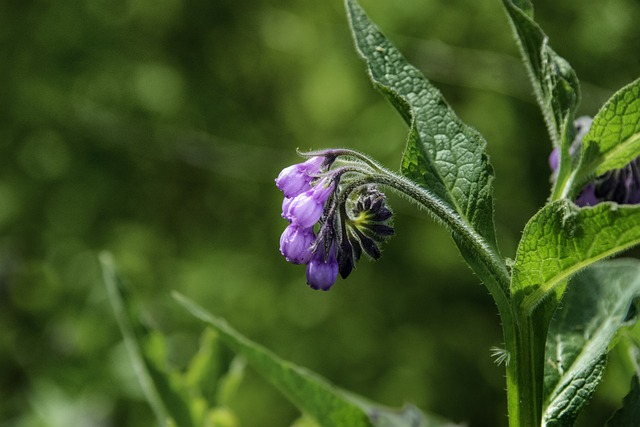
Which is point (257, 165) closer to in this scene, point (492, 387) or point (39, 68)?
point (39, 68)

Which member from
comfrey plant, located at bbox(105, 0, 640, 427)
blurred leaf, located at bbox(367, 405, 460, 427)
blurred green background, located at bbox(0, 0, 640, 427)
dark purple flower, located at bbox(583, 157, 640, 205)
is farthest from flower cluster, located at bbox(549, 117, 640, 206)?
blurred green background, located at bbox(0, 0, 640, 427)

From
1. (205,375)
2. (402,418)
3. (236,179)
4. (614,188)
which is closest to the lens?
(614,188)

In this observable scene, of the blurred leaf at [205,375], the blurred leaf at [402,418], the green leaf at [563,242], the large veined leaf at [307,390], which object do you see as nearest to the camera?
the green leaf at [563,242]

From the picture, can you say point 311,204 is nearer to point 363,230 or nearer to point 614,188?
point 363,230

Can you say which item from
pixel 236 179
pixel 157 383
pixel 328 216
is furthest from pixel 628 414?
pixel 236 179

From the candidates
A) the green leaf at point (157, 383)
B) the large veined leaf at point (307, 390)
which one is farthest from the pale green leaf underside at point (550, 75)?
the green leaf at point (157, 383)

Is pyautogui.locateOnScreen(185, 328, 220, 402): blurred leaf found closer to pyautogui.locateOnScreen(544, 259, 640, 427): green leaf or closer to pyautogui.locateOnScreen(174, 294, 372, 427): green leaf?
pyautogui.locateOnScreen(174, 294, 372, 427): green leaf

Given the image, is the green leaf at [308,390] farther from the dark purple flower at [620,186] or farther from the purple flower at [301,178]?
the dark purple flower at [620,186]
